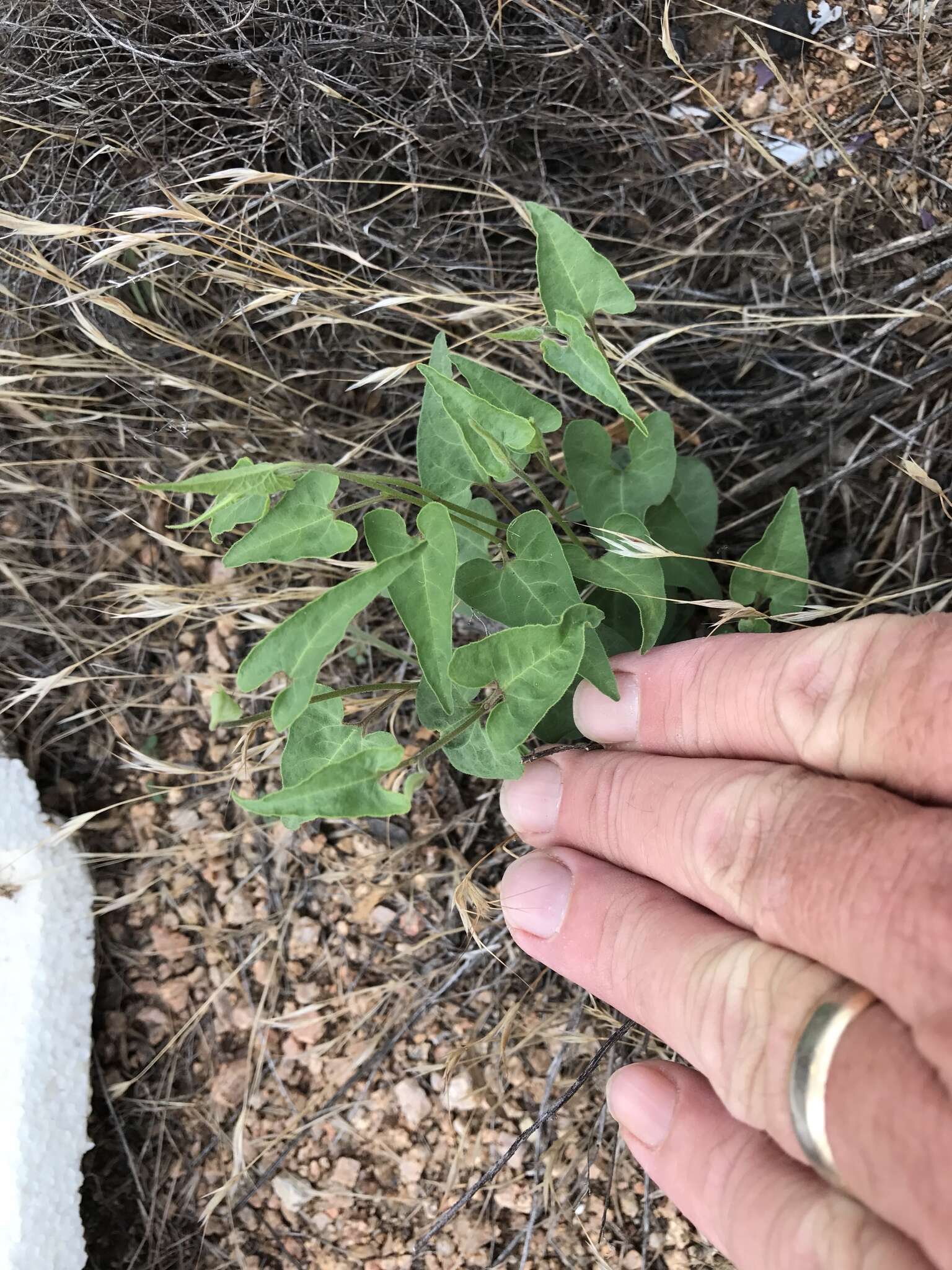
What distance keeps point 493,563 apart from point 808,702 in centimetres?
49

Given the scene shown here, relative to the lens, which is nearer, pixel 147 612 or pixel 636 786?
pixel 636 786

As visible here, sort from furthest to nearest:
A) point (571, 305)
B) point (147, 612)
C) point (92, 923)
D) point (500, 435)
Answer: point (92, 923) → point (147, 612) → point (571, 305) → point (500, 435)

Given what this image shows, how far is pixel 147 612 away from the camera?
1.88 meters

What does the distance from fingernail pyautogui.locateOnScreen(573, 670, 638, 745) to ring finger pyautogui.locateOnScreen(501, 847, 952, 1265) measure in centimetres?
20

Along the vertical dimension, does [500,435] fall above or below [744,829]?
above

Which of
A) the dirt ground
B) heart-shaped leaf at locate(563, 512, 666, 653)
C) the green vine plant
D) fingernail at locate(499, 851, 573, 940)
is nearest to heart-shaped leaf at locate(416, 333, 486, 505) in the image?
the green vine plant

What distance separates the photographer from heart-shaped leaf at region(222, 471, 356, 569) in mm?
1218

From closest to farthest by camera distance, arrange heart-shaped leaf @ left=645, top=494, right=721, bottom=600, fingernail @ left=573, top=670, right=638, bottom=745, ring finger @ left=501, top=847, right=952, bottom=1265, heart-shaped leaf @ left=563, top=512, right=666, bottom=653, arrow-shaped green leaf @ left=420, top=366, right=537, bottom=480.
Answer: ring finger @ left=501, top=847, right=952, bottom=1265
arrow-shaped green leaf @ left=420, top=366, right=537, bottom=480
heart-shaped leaf @ left=563, top=512, right=666, bottom=653
fingernail @ left=573, top=670, right=638, bottom=745
heart-shaped leaf @ left=645, top=494, right=721, bottom=600

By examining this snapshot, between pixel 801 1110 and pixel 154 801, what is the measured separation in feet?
5.39

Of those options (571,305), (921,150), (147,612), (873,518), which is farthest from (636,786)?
(921,150)

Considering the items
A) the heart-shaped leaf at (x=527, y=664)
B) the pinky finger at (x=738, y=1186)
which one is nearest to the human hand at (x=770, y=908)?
the pinky finger at (x=738, y=1186)

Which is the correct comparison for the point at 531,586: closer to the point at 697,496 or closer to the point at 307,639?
the point at 307,639

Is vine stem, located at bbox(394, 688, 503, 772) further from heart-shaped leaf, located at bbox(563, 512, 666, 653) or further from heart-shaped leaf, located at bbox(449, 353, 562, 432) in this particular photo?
heart-shaped leaf, located at bbox(449, 353, 562, 432)

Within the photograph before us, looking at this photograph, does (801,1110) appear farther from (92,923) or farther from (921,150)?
(921,150)
